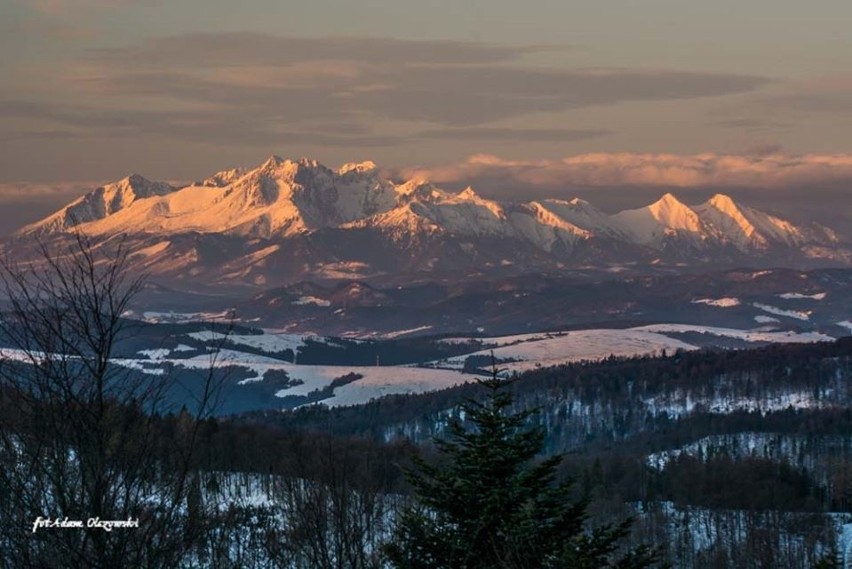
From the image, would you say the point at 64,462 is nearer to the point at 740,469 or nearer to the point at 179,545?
the point at 179,545

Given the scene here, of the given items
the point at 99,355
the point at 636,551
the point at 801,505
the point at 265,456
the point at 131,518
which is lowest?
the point at 801,505

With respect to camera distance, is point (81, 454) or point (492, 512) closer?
point (81, 454)

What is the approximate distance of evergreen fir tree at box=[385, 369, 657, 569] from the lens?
25.9 meters

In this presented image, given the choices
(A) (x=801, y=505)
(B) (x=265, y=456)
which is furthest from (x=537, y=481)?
(A) (x=801, y=505)

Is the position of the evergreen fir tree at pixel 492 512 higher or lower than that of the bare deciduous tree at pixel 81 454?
lower

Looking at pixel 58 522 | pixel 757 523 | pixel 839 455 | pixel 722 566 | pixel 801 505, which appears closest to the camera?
pixel 58 522

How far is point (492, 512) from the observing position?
26438 millimetres

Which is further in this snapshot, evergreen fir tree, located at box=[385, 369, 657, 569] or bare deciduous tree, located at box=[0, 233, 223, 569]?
evergreen fir tree, located at box=[385, 369, 657, 569]

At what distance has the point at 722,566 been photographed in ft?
375

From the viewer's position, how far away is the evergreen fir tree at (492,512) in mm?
25922

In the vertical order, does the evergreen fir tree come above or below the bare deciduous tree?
below

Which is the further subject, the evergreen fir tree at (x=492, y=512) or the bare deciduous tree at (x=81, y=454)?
the evergreen fir tree at (x=492, y=512)

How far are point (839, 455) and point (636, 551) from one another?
16668cm

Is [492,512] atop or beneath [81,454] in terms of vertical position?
beneath
